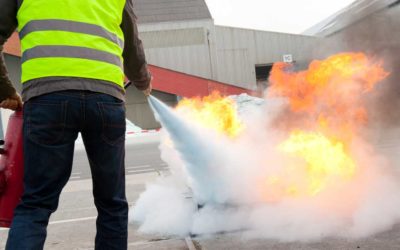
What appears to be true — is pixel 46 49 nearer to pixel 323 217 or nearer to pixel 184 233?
pixel 184 233

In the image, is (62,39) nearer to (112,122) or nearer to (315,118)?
(112,122)

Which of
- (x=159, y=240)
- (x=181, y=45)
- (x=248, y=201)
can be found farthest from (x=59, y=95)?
(x=181, y=45)

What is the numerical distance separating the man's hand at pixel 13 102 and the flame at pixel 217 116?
8.14 ft

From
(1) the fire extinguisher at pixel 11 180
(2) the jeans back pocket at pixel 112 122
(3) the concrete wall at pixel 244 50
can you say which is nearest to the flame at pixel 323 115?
(2) the jeans back pocket at pixel 112 122

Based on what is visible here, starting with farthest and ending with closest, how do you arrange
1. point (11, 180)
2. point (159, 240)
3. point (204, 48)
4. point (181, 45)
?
point (204, 48), point (181, 45), point (159, 240), point (11, 180)

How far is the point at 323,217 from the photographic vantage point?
3613 mm

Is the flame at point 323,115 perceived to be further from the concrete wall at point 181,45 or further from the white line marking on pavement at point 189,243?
the concrete wall at point 181,45

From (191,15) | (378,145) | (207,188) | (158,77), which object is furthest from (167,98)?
(207,188)

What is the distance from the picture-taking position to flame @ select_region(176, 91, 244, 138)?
4844 mm

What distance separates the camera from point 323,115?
4543mm

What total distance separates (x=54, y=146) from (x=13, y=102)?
1.90ft

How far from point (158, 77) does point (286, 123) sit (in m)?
22.1

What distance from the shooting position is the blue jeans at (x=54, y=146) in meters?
1.99

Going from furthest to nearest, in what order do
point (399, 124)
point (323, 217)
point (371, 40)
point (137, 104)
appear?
point (137, 104)
point (399, 124)
point (371, 40)
point (323, 217)
